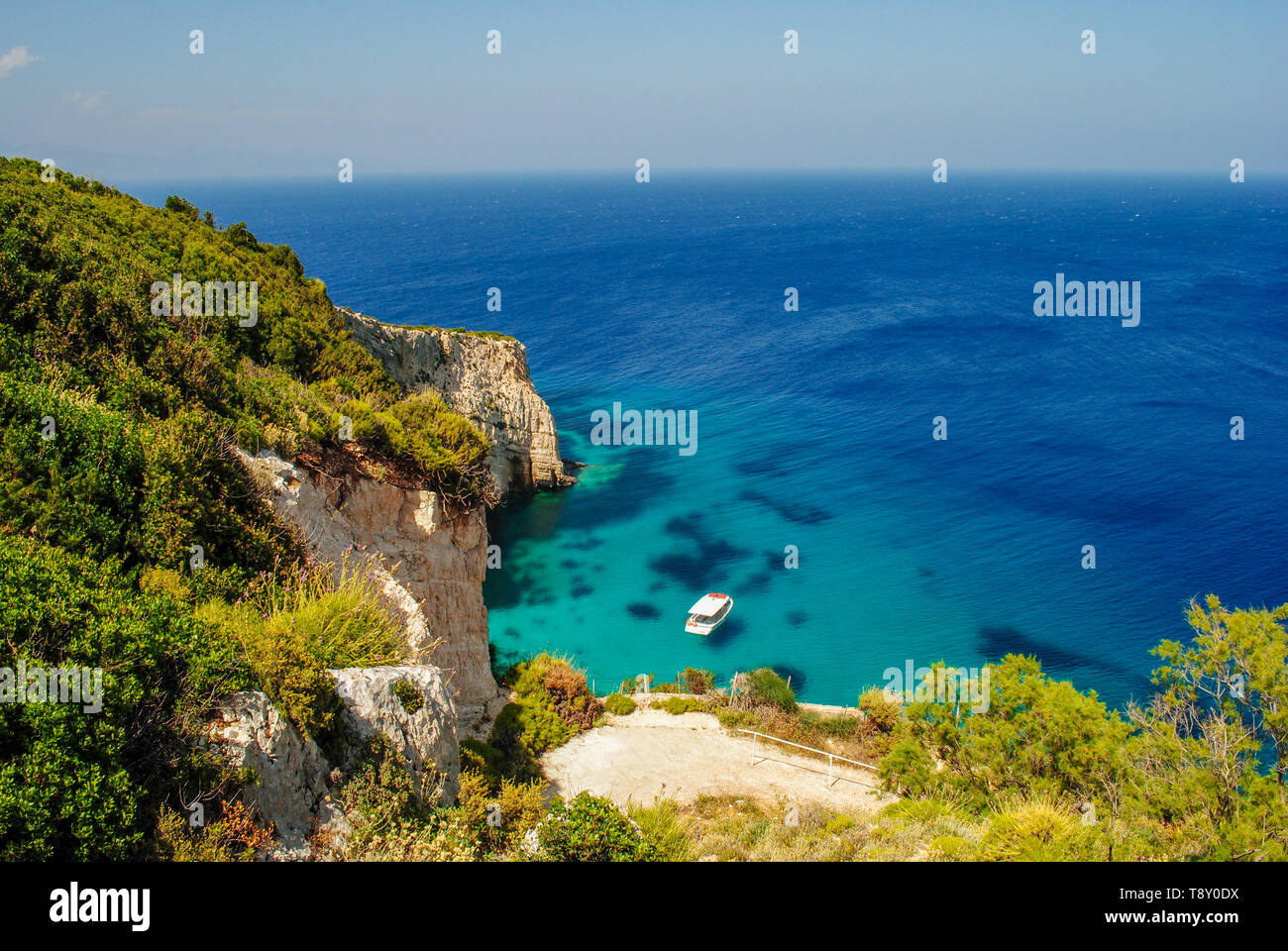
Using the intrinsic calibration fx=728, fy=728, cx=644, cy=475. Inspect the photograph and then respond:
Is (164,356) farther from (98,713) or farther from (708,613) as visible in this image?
(708,613)

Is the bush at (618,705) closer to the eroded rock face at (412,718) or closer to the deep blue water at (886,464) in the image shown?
the deep blue water at (886,464)

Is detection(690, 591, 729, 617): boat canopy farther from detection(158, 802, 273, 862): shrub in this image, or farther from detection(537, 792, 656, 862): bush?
detection(158, 802, 273, 862): shrub

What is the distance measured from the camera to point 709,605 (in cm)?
3250

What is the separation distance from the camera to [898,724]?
21.5 m

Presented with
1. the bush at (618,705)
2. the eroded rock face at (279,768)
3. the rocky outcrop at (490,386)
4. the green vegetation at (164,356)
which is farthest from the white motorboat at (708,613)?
the eroded rock face at (279,768)

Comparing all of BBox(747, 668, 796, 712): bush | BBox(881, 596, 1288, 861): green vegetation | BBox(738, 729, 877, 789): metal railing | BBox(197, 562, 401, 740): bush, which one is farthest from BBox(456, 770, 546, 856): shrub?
BBox(747, 668, 796, 712): bush

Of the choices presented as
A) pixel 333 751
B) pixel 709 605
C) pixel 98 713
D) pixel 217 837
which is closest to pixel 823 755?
pixel 709 605

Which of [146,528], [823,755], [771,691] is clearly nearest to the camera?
[146,528]

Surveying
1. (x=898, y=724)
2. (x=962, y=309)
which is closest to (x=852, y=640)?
(x=898, y=724)

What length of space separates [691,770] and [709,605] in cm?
1274

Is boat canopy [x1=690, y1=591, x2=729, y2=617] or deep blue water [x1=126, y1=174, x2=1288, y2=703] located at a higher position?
deep blue water [x1=126, y1=174, x2=1288, y2=703]

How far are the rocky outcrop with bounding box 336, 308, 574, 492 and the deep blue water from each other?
250 cm

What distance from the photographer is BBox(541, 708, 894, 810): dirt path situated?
1866 cm

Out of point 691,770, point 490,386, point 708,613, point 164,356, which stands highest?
point 164,356
